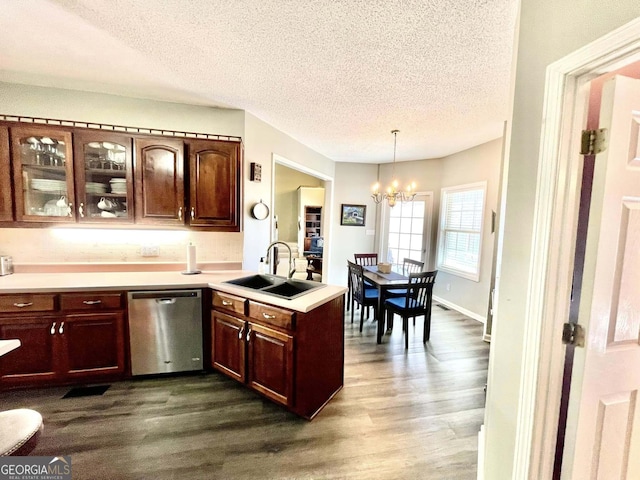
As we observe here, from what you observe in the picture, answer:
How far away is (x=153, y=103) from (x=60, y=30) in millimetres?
844

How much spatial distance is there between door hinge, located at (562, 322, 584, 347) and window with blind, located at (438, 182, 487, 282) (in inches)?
126

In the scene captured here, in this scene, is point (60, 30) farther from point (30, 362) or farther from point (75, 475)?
point (75, 475)

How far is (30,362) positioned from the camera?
2.01 m

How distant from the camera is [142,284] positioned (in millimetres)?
2133

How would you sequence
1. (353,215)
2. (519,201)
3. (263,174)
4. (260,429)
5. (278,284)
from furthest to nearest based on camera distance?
(353,215) < (263,174) < (278,284) < (260,429) < (519,201)

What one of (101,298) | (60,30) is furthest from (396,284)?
(60,30)

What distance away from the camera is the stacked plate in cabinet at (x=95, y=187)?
7.54 feet

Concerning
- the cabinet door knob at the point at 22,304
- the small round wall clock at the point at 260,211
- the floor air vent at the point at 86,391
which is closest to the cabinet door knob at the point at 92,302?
the cabinet door knob at the point at 22,304

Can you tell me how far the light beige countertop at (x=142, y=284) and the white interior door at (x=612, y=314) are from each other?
1327 mm

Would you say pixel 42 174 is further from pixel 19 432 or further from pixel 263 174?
pixel 19 432

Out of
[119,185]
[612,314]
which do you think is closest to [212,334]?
[119,185]

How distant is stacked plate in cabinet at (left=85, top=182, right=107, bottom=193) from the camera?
2299 mm

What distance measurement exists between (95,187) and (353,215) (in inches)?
160

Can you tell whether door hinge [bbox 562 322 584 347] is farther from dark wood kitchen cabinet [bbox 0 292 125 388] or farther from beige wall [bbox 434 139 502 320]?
dark wood kitchen cabinet [bbox 0 292 125 388]
